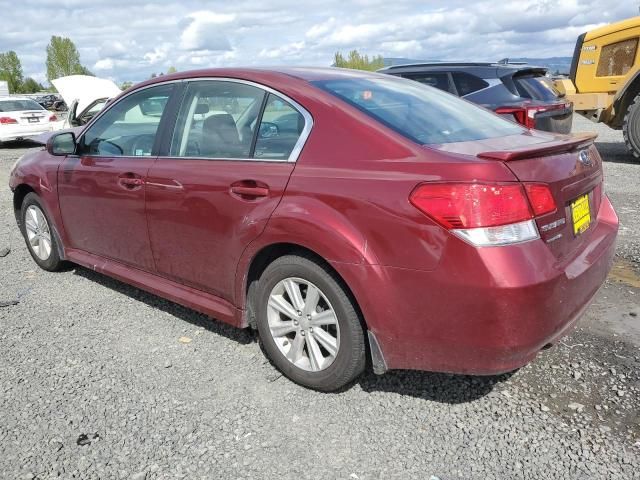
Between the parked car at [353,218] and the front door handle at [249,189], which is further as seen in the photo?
the front door handle at [249,189]

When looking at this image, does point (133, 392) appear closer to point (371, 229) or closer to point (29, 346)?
point (29, 346)

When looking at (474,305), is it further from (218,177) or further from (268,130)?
(218,177)

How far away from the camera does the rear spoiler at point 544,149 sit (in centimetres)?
241

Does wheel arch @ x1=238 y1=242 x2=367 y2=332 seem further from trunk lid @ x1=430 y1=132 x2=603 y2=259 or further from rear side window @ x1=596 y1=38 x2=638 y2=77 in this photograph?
rear side window @ x1=596 y1=38 x2=638 y2=77

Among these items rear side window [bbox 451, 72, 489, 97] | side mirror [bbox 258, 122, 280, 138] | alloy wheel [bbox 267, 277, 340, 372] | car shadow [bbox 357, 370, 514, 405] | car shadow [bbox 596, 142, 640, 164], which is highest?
side mirror [bbox 258, 122, 280, 138]

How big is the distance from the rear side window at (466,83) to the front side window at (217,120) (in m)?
4.98

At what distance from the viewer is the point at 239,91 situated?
3.29m

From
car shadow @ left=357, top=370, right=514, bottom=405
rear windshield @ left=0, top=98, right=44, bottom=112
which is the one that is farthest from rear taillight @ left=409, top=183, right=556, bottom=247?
rear windshield @ left=0, top=98, right=44, bottom=112

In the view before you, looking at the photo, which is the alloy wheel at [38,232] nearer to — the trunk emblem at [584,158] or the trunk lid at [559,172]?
the trunk lid at [559,172]

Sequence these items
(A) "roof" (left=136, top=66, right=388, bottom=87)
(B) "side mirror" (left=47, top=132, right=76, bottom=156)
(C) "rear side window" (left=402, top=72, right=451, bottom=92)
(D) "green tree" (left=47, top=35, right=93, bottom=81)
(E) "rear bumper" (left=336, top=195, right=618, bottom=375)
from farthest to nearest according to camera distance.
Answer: (D) "green tree" (left=47, top=35, right=93, bottom=81) < (C) "rear side window" (left=402, top=72, right=451, bottom=92) < (B) "side mirror" (left=47, top=132, right=76, bottom=156) < (A) "roof" (left=136, top=66, right=388, bottom=87) < (E) "rear bumper" (left=336, top=195, right=618, bottom=375)

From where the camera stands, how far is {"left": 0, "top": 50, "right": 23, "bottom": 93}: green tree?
92.4 metres

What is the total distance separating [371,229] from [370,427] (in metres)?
0.95

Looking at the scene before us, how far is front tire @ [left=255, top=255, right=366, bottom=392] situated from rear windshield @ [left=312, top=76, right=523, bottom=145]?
81 centimetres

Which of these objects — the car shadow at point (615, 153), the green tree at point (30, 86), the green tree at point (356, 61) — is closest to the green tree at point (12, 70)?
the green tree at point (30, 86)
